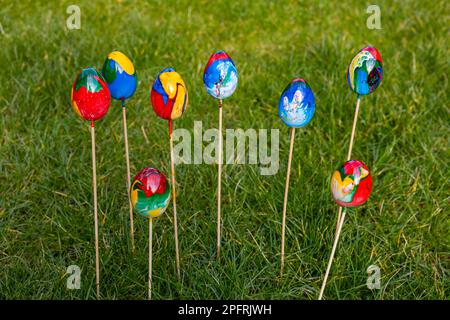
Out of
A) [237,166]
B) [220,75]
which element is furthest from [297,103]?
[237,166]

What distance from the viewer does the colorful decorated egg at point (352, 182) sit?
168 centimetres

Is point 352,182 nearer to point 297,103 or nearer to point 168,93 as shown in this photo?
point 297,103

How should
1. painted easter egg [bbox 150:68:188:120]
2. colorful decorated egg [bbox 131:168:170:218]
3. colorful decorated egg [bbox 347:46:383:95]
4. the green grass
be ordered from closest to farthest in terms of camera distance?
colorful decorated egg [bbox 131:168:170:218] < painted easter egg [bbox 150:68:188:120] < colorful decorated egg [bbox 347:46:383:95] < the green grass

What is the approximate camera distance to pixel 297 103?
1792mm

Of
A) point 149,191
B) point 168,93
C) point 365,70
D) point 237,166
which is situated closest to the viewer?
point 149,191

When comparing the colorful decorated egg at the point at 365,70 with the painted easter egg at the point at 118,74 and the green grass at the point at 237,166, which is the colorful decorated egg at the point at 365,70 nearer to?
the green grass at the point at 237,166

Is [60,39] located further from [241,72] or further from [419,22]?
[419,22]

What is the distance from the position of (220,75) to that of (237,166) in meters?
0.75

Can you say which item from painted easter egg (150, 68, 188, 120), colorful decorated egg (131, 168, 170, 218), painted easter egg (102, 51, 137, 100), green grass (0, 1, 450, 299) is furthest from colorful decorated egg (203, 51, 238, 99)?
green grass (0, 1, 450, 299)

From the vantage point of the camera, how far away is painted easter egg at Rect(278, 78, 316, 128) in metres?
1.79

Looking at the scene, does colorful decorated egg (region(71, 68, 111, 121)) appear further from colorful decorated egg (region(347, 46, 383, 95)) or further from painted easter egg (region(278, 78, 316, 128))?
colorful decorated egg (region(347, 46, 383, 95))

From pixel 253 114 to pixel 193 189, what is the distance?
2.01 ft

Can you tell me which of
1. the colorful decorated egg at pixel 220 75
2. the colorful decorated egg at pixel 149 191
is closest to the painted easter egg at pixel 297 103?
the colorful decorated egg at pixel 220 75

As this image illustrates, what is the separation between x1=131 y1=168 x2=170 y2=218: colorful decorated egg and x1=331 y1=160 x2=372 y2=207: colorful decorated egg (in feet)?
1.58
